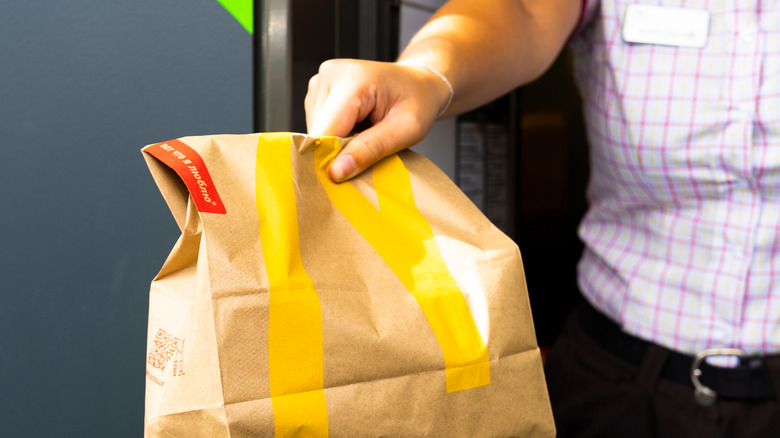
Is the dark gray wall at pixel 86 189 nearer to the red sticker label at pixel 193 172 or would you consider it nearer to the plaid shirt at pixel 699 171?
the red sticker label at pixel 193 172

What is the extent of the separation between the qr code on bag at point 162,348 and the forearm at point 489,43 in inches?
15.9

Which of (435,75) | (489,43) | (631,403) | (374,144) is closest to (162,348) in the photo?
(374,144)

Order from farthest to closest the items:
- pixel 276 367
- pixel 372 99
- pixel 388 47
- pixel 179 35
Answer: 1. pixel 388 47
2. pixel 179 35
3. pixel 372 99
4. pixel 276 367

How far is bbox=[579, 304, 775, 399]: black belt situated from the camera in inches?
33.8

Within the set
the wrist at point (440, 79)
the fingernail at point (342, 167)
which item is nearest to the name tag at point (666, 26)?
the wrist at point (440, 79)

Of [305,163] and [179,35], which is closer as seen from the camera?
[305,163]

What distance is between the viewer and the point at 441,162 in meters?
1.28

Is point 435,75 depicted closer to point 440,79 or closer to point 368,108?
point 440,79

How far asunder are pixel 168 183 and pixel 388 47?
0.65 metres

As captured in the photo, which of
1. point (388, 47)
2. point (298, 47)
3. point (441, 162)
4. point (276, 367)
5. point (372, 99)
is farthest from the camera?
point (441, 162)

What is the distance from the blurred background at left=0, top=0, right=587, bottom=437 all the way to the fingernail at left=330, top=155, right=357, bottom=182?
0.28 m

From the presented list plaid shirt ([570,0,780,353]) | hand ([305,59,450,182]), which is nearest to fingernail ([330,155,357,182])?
hand ([305,59,450,182])

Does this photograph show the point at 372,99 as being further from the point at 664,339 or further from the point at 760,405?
the point at 760,405

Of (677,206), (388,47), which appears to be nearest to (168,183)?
(388,47)
